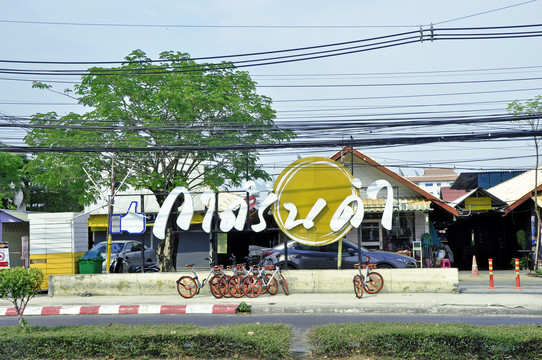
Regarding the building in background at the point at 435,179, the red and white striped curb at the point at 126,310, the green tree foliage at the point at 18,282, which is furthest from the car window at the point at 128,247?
the building in background at the point at 435,179

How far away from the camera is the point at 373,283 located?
683 inches

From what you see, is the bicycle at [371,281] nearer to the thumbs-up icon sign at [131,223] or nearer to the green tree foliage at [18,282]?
the thumbs-up icon sign at [131,223]

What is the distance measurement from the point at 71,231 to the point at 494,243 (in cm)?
2629

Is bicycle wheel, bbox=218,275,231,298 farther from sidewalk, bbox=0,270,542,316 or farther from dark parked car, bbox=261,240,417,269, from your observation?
dark parked car, bbox=261,240,417,269

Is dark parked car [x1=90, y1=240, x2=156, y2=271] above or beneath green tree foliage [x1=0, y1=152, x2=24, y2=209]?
beneath

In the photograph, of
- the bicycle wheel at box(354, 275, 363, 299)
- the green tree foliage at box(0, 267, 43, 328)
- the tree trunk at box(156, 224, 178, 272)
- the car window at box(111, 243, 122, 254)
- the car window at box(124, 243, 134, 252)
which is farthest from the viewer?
the car window at box(124, 243, 134, 252)

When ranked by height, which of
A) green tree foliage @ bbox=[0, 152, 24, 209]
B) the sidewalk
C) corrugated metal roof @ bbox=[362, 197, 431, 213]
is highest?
green tree foliage @ bbox=[0, 152, 24, 209]

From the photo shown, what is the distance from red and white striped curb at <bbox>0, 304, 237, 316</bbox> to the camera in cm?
1514

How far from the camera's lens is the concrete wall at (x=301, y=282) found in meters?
17.5

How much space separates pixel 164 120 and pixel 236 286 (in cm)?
867

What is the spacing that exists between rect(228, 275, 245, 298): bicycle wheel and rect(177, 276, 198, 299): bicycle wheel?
117cm

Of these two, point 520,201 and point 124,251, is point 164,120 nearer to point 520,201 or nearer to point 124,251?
point 124,251

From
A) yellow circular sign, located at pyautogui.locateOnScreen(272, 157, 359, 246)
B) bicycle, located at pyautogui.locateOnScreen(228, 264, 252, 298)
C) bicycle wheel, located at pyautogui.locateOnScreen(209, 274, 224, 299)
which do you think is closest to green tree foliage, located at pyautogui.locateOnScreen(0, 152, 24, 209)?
bicycle wheel, located at pyautogui.locateOnScreen(209, 274, 224, 299)

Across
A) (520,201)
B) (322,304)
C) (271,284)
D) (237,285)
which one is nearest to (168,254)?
(237,285)
